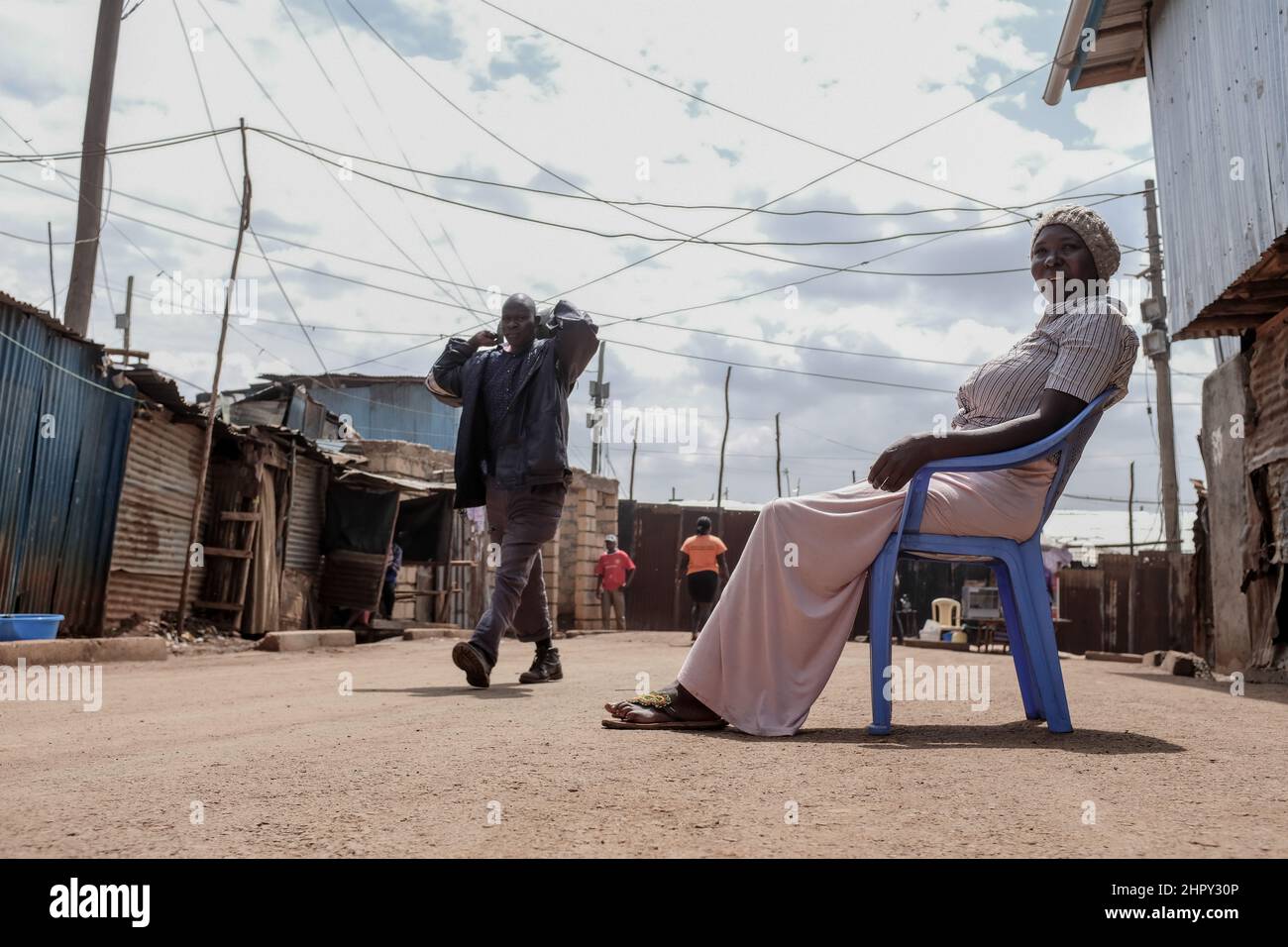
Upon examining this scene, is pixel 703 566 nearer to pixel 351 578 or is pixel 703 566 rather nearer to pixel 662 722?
pixel 351 578

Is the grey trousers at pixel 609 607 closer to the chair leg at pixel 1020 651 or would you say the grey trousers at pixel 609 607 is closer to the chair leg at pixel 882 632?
the chair leg at pixel 1020 651

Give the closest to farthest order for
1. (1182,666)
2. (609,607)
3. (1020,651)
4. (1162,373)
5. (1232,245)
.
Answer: (1020,651) < (1232,245) < (1182,666) < (1162,373) < (609,607)

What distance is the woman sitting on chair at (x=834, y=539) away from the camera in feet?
10.1

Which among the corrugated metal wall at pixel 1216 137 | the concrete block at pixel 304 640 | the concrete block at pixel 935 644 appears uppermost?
the corrugated metal wall at pixel 1216 137

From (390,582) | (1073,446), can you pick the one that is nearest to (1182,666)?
(1073,446)

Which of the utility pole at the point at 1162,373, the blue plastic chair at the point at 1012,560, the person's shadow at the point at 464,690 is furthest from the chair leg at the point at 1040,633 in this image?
the utility pole at the point at 1162,373

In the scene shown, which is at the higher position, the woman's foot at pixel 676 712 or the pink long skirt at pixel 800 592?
the pink long skirt at pixel 800 592

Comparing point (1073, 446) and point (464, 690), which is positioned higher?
point (1073, 446)

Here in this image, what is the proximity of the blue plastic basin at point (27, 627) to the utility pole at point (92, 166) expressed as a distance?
4.19 meters

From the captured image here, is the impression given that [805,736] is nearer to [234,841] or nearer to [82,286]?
[234,841]

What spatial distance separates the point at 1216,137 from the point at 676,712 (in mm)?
7414

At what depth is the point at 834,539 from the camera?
122 inches

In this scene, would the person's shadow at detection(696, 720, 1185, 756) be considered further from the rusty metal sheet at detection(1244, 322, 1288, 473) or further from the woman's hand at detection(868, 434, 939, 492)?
the rusty metal sheet at detection(1244, 322, 1288, 473)

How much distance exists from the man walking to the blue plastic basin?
474 cm
